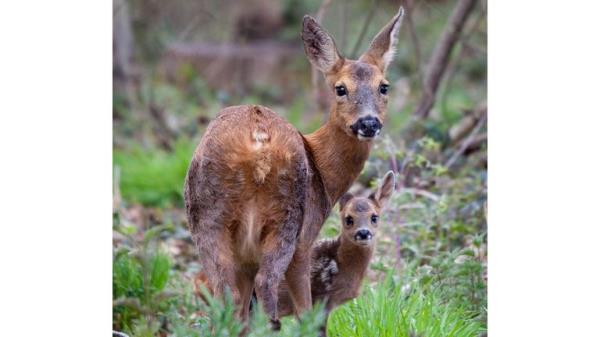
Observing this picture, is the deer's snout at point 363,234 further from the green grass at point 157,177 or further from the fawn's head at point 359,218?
the green grass at point 157,177

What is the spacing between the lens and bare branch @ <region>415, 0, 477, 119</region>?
7055 mm

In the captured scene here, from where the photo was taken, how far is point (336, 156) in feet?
13.4

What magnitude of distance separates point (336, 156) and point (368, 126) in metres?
0.33

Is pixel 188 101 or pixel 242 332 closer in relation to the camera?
pixel 242 332

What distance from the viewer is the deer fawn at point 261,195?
3.62 metres

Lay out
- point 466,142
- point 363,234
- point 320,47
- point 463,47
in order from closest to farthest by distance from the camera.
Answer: point 320,47
point 363,234
point 466,142
point 463,47

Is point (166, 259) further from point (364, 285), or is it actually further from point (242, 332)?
point (242, 332)

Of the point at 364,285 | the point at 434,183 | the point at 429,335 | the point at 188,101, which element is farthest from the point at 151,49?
the point at 429,335

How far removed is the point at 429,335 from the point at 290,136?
105 centimetres

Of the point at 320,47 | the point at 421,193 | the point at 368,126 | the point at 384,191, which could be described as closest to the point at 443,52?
the point at 421,193

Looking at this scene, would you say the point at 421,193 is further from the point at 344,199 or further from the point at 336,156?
the point at 336,156

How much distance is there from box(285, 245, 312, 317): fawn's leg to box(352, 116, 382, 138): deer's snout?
1.64 feet

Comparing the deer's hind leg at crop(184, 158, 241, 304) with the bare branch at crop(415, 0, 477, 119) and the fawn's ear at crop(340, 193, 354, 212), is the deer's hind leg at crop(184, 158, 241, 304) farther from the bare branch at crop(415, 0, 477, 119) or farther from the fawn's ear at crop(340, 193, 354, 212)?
the bare branch at crop(415, 0, 477, 119)
